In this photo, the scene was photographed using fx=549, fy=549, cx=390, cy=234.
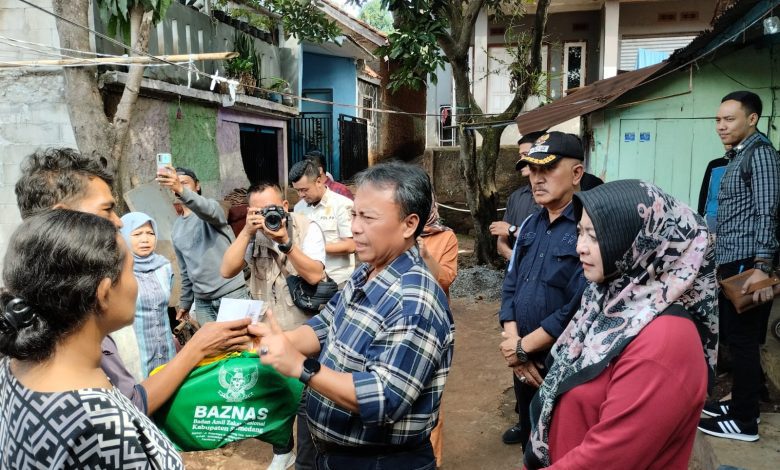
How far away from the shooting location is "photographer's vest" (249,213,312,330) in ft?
10.0

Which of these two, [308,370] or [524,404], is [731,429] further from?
[308,370]

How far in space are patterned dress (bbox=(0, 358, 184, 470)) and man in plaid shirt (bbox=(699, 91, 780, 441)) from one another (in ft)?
10.1

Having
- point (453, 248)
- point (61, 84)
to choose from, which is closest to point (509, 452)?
point (453, 248)

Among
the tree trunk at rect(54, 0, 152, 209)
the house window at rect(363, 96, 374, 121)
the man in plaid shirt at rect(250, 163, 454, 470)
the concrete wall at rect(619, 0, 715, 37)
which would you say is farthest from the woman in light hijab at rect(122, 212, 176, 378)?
the house window at rect(363, 96, 374, 121)

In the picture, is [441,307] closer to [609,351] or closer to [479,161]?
[609,351]

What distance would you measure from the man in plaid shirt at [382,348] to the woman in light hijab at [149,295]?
1.33 meters

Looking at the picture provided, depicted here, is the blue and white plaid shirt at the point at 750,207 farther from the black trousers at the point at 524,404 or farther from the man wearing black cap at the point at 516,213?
the black trousers at the point at 524,404

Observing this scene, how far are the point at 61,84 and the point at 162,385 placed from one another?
510 centimetres

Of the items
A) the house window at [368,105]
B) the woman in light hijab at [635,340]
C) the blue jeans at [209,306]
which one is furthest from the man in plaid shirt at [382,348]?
the house window at [368,105]

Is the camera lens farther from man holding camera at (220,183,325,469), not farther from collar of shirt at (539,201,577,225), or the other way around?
collar of shirt at (539,201,577,225)

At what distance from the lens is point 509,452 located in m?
3.70

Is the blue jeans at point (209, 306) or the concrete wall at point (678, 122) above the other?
the concrete wall at point (678, 122)

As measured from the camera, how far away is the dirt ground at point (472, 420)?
3615 mm

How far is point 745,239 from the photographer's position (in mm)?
3221
